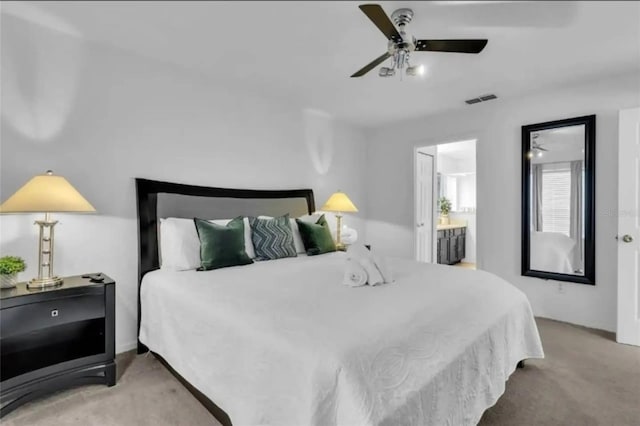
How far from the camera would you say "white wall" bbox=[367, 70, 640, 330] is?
3.24 meters

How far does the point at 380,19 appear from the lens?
6.02 feet

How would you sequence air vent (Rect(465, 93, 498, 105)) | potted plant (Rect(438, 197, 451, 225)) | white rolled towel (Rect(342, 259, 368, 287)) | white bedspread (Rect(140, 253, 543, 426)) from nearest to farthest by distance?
1. white bedspread (Rect(140, 253, 543, 426))
2. white rolled towel (Rect(342, 259, 368, 287))
3. air vent (Rect(465, 93, 498, 105))
4. potted plant (Rect(438, 197, 451, 225))

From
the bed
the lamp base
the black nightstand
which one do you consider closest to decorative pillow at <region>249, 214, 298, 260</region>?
the bed

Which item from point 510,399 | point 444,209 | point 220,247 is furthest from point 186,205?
point 444,209

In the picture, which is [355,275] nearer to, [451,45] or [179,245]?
[179,245]

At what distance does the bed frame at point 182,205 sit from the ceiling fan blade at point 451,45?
7.20ft

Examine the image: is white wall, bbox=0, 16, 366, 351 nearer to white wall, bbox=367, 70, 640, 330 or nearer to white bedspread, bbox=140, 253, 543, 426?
white bedspread, bbox=140, 253, 543, 426

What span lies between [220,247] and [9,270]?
1.27 meters

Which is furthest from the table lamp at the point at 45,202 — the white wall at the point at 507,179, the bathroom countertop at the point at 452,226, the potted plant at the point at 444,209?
the potted plant at the point at 444,209

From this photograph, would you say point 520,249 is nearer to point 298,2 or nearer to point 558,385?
point 558,385

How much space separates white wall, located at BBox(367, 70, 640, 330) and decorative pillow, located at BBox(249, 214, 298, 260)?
234 cm

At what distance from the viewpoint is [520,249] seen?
3811 mm

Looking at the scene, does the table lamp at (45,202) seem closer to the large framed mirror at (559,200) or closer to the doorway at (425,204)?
the doorway at (425,204)

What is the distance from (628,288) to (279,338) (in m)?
3.37
